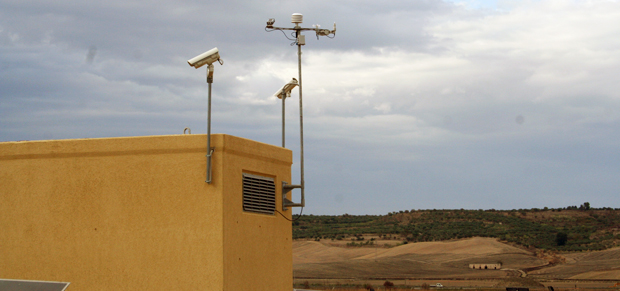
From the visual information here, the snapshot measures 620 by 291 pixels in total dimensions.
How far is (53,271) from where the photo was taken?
10477 mm

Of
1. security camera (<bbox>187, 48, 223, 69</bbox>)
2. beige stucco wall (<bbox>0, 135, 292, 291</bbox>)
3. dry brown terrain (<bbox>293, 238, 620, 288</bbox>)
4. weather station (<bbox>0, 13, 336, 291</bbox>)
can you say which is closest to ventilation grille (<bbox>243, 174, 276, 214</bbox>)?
weather station (<bbox>0, 13, 336, 291</bbox>)

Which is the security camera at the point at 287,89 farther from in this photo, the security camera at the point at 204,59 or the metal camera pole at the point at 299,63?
the security camera at the point at 204,59

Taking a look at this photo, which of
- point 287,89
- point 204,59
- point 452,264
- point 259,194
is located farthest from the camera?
point 452,264

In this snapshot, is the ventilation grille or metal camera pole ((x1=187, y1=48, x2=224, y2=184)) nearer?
metal camera pole ((x1=187, y1=48, x2=224, y2=184))

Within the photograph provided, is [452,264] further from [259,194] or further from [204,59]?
[204,59]

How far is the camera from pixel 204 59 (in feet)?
32.5

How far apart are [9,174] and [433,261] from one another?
185 ft

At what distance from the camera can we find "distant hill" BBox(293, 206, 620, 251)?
232ft

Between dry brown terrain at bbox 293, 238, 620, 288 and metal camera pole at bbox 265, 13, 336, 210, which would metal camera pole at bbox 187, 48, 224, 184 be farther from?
dry brown terrain at bbox 293, 238, 620, 288

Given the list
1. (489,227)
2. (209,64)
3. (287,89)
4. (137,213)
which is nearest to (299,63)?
(287,89)

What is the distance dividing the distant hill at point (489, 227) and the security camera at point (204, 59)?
212 ft

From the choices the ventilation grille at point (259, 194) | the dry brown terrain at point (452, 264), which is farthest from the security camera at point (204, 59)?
the dry brown terrain at point (452, 264)

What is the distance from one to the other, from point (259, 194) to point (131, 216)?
7.53ft

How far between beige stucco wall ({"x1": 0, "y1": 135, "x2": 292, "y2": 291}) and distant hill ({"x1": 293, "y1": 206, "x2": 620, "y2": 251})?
6398 cm
